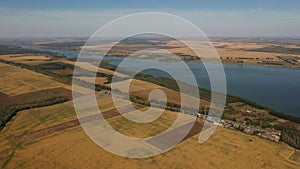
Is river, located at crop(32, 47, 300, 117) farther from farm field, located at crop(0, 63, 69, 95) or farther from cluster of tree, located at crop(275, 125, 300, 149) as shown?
farm field, located at crop(0, 63, 69, 95)

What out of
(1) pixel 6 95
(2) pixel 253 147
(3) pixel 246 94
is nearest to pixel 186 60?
(3) pixel 246 94

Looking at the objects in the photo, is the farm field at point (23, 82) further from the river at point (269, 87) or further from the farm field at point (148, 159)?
the river at point (269, 87)

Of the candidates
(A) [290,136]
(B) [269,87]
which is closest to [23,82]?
(A) [290,136]

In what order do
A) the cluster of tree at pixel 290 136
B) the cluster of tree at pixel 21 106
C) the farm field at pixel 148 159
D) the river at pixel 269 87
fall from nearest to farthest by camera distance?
the farm field at pixel 148 159 < the cluster of tree at pixel 290 136 < the cluster of tree at pixel 21 106 < the river at pixel 269 87

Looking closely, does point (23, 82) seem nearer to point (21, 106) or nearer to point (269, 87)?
point (21, 106)

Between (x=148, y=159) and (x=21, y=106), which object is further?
(x=21, y=106)

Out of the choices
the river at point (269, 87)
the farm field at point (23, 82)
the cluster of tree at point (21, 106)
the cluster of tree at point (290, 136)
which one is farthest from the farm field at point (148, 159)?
the farm field at point (23, 82)

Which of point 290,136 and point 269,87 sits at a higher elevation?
point 269,87

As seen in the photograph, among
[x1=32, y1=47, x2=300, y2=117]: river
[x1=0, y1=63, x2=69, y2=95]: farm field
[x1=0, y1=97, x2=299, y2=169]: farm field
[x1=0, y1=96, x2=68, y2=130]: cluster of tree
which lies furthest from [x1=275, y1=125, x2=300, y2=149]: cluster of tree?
[x1=0, y1=63, x2=69, y2=95]: farm field
